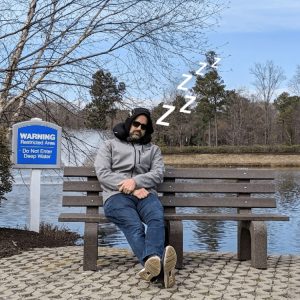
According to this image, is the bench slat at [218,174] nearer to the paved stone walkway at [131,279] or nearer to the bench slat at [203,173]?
the bench slat at [203,173]

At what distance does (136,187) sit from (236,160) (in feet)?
164

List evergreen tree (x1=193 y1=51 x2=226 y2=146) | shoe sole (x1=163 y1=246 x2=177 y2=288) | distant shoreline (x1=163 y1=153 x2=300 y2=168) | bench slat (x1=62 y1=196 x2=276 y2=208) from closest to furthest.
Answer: shoe sole (x1=163 y1=246 x2=177 y2=288) < bench slat (x1=62 y1=196 x2=276 y2=208) < distant shoreline (x1=163 y1=153 x2=300 y2=168) < evergreen tree (x1=193 y1=51 x2=226 y2=146)

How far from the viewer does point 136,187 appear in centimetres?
577

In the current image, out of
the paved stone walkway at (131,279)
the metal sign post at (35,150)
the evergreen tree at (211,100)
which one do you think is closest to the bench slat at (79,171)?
the paved stone walkway at (131,279)

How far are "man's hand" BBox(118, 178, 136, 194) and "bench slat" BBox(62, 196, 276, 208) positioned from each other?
537 mm

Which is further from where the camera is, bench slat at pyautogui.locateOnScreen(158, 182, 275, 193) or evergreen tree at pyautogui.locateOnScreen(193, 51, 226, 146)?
evergreen tree at pyautogui.locateOnScreen(193, 51, 226, 146)

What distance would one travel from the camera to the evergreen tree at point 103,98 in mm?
8781

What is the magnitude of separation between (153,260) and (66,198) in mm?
1629

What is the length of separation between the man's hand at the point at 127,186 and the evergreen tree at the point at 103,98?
10.6 ft

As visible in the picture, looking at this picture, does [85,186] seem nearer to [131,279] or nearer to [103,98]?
[131,279]

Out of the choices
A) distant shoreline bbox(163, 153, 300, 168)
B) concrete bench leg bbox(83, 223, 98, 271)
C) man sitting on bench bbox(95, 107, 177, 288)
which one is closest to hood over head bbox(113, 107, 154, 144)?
man sitting on bench bbox(95, 107, 177, 288)

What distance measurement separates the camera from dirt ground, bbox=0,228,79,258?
7.04 meters

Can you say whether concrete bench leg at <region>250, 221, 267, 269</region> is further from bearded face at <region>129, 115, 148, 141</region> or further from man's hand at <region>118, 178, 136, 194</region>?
bearded face at <region>129, 115, 148, 141</region>

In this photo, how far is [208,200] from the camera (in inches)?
246
